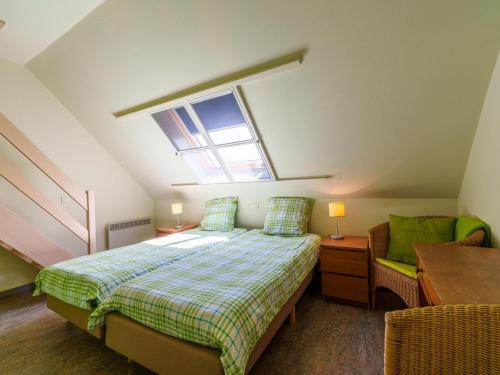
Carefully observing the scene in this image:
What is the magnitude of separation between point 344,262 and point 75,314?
2.35 m

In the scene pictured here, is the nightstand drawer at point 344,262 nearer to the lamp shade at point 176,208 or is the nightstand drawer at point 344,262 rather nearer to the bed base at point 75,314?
the bed base at point 75,314

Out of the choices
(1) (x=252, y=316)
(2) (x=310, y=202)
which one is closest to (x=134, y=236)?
(2) (x=310, y=202)

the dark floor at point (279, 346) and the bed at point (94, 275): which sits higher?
the bed at point (94, 275)

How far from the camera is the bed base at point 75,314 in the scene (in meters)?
1.64

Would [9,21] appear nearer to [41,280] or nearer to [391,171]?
[41,280]

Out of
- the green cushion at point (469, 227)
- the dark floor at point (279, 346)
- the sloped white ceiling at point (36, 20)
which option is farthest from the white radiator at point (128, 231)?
the green cushion at point (469, 227)

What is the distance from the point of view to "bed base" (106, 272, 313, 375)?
1152mm

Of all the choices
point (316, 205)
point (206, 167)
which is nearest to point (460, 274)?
point (316, 205)

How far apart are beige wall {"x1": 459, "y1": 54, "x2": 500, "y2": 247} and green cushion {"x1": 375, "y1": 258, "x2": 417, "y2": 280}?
0.56 meters

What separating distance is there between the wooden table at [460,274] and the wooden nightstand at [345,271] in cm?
76

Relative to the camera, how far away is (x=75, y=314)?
70.8 inches

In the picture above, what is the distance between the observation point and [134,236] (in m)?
4.02

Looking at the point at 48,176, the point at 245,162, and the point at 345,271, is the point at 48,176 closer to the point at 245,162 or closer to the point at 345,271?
the point at 245,162

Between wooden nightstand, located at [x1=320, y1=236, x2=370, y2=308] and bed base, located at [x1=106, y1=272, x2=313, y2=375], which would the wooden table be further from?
bed base, located at [x1=106, y1=272, x2=313, y2=375]
